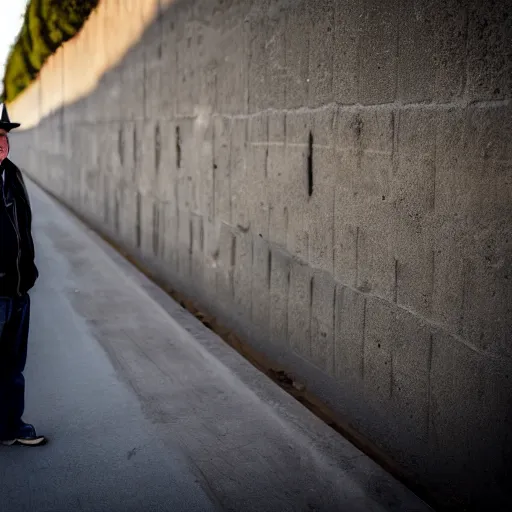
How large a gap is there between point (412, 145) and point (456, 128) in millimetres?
343

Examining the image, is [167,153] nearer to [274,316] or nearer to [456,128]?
[274,316]

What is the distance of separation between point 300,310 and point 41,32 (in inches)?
583

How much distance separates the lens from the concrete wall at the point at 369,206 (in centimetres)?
304

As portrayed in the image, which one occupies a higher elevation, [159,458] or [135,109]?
[135,109]

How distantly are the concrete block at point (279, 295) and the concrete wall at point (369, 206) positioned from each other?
0.07 feet

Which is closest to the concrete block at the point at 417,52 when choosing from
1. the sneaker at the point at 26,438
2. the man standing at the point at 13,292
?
the man standing at the point at 13,292

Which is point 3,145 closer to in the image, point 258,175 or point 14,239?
point 14,239

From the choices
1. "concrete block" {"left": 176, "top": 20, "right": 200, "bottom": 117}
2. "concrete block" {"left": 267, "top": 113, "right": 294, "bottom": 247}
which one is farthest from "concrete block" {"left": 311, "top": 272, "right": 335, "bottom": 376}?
"concrete block" {"left": 176, "top": 20, "right": 200, "bottom": 117}

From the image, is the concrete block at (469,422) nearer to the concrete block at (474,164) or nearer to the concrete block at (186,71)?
the concrete block at (474,164)

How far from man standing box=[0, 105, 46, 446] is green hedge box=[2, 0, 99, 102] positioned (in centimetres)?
914

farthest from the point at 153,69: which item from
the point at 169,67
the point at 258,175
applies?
the point at 258,175

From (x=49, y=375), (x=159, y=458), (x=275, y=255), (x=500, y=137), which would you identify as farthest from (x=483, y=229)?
(x=49, y=375)

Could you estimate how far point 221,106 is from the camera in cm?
617

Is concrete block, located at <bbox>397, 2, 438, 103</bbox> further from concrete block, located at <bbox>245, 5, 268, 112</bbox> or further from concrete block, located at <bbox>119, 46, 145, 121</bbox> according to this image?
concrete block, located at <bbox>119, 46, 145, 121</bbox>
